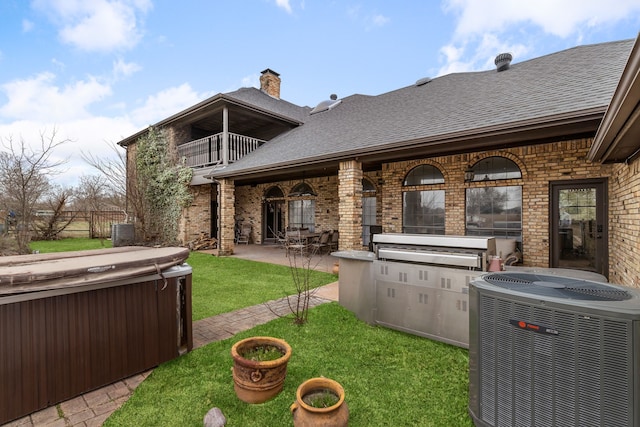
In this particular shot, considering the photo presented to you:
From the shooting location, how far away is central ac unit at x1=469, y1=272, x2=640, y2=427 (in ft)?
4.51

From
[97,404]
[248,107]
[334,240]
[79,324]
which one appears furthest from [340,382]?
[248,107]

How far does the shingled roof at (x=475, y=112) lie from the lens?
4.68m

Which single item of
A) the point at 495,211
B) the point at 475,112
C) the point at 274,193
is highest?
the point at 475,112

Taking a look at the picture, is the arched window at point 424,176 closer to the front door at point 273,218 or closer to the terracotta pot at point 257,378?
the terracotta pot at point 257,378

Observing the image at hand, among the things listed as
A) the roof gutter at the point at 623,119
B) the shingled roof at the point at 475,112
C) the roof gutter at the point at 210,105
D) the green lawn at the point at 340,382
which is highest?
the roof gutter at the point at 210,105

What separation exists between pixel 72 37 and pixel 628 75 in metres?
12.8

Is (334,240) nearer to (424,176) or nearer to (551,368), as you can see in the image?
(424,176)

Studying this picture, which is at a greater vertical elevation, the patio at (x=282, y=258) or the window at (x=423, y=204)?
the window at (x=423, y=204)

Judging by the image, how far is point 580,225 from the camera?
5.57 meters

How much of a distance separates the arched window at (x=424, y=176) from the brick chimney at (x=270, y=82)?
1065cm

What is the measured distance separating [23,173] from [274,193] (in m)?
8.49

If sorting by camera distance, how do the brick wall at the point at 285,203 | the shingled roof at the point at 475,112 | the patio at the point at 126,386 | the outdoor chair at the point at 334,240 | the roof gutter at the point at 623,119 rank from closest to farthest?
the roof gutter at the point at 623,119 → the patio at the point at 126,386 → the shingled roof at the point at 475,112 → the outdoor chair at the point at 334,240 → the brick wall at the point at 285,203

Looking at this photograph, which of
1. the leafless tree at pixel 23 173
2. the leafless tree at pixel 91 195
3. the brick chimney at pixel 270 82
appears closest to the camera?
the leafless tree at pixel 23 173

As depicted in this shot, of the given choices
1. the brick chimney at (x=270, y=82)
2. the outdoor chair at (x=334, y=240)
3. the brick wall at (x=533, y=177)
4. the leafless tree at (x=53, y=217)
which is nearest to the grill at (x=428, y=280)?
the brick wall at (x=533, y=177)
